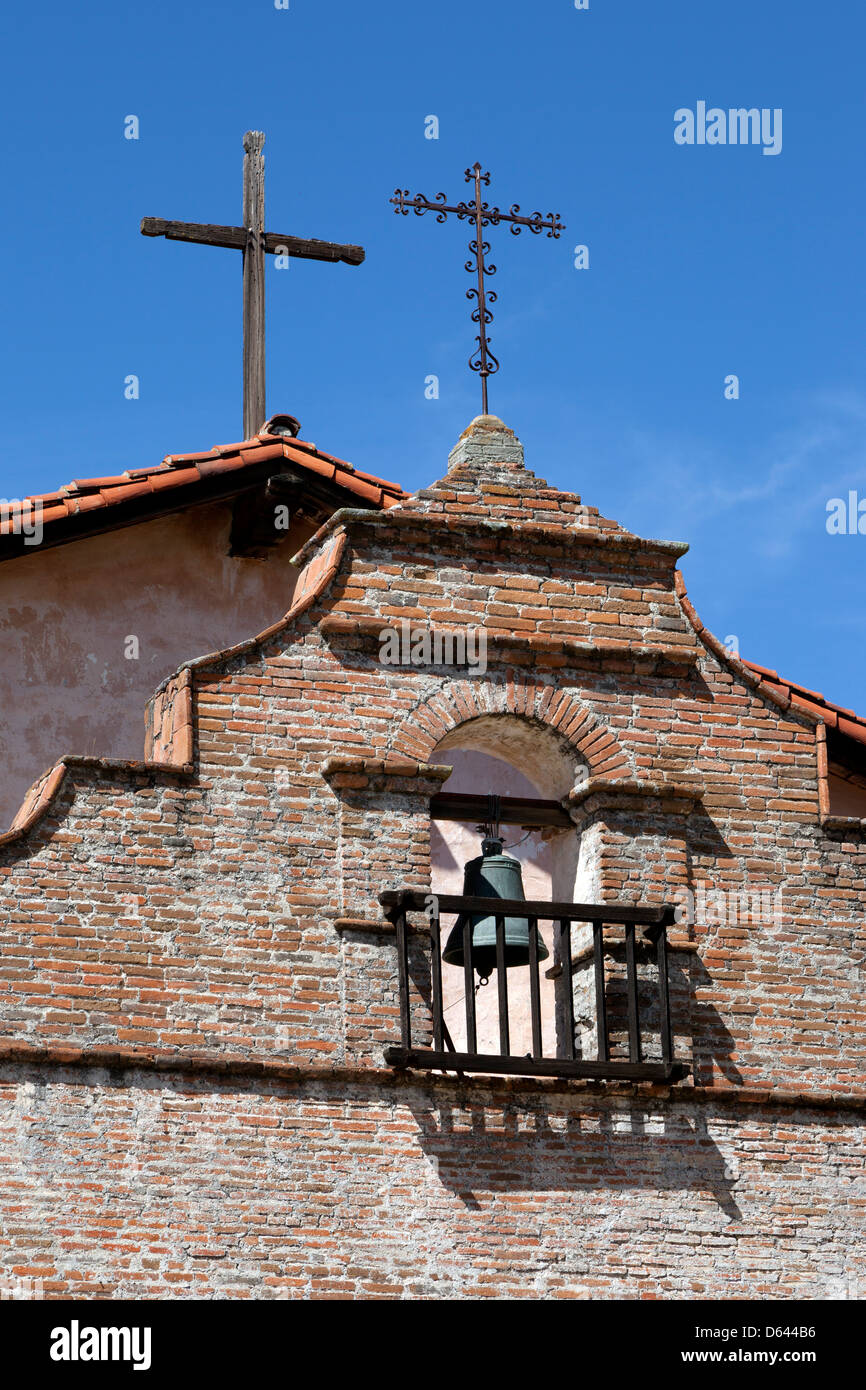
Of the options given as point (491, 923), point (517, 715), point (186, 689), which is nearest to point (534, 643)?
point (517, 715)

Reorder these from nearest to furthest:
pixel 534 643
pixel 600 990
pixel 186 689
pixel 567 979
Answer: pixel 600 990 < pixel 186 689 < pixel 567 979 < pixel 534 643

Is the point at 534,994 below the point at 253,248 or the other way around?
below

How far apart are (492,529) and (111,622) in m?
3.20

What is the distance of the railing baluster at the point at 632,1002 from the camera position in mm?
12655

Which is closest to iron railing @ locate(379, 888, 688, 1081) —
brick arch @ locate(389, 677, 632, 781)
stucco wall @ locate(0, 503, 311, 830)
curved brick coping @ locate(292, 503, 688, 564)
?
brick arch @ locate(389, 677, 632, 781)

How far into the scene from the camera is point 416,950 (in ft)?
41.6

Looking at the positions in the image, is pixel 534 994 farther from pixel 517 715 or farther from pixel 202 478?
pixel 202 478

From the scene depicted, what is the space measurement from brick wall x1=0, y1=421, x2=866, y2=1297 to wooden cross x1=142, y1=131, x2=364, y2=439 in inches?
137

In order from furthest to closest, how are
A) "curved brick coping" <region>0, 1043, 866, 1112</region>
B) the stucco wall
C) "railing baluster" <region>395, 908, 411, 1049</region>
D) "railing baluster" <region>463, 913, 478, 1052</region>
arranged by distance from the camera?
the stucco wall, "railing baluster" <region>395, 908, 411, 1049</region>, "railing baluster" <region>463, 913, 478, 1052</region>, "curved brick coping" <region>0, 1043, 866, 1112</region>

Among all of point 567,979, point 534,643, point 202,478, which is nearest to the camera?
point 567,979

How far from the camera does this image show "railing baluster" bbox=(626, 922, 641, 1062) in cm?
1265

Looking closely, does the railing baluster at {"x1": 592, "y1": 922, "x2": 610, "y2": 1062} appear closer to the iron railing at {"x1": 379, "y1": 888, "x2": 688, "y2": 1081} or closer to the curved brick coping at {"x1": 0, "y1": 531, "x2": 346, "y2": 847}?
the iron railing at {"x1": 379, "y1": 888, "x2": 688, "y2": 1081}

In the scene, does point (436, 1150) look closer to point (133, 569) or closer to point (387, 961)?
point (387, 961)

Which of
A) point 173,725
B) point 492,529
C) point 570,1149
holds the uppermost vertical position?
point 492,529
